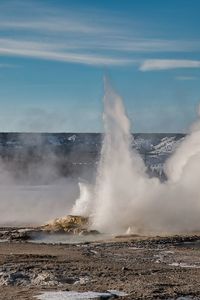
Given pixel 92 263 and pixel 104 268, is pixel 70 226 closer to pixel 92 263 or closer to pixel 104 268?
pixel 92 263

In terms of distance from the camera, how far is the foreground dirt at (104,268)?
45.2 ft

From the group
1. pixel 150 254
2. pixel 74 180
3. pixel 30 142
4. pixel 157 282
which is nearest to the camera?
pixel 157 282

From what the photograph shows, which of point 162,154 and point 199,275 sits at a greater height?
point 162,154

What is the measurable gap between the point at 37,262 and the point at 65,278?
2363mm

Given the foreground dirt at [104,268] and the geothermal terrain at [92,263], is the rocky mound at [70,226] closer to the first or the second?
the geothermal terrain at [92,263]

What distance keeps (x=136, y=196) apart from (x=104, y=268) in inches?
440

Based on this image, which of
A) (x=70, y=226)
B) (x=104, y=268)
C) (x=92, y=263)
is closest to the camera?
(x=104, y=268)

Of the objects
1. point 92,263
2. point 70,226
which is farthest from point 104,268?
point 70,226

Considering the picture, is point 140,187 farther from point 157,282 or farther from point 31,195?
point 31,195

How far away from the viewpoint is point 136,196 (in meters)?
27.2

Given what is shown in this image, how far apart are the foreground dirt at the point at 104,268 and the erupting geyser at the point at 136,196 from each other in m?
4.04

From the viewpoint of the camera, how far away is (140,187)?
2772cm

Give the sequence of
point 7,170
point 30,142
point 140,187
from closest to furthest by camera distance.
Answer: point 140,187, point 7,170, point 30,142

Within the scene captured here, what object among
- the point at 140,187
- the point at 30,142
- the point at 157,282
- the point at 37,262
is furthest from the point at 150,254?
the point at 30,142
